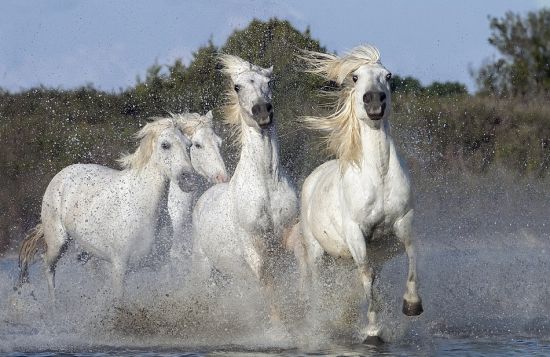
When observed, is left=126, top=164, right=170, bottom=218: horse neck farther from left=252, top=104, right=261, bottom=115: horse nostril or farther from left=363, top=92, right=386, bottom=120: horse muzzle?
left=363, top=92, right=386, bottom=120: horse muzzle

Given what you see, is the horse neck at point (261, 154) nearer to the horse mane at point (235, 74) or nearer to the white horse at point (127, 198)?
the horse mane at point (235, 74)

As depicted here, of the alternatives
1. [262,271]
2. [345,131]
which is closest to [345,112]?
[345,131]

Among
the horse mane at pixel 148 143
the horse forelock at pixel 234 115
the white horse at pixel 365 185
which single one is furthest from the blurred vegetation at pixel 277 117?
the white horse at pixel 365 185

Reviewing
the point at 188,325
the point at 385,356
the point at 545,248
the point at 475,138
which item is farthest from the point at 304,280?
the point at 475,138

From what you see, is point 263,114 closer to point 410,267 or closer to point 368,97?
point 368,97

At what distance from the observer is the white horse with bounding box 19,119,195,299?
33.7 feet

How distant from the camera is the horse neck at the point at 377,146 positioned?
27.9 feet

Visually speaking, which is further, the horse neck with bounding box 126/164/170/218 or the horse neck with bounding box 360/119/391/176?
the horse neck with bounding box 126/164/170/218

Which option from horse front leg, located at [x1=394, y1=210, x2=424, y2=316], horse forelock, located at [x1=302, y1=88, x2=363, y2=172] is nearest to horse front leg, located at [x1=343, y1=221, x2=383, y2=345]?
horse front leg, located at [x1=394, y1=210, x2=424, y2=316]

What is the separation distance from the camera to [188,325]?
9391 mm

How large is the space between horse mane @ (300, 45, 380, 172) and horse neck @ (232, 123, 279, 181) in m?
0.34

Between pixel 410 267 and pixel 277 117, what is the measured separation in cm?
1103

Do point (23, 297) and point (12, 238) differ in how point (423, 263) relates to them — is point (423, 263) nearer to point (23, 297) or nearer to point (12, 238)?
point (23, 297)

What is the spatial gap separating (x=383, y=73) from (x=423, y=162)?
11.3m
